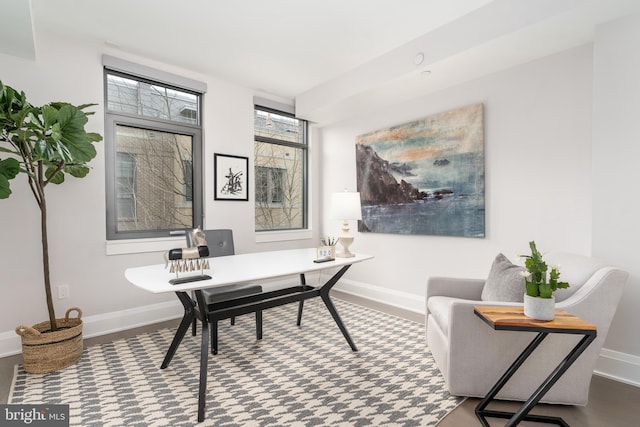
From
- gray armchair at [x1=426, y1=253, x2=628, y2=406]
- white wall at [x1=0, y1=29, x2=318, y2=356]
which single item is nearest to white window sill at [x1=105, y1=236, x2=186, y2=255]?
white wall at [x1=0, y1=29, x2=318, y2=356]

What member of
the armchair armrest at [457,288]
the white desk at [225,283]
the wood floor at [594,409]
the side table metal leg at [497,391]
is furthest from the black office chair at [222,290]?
the side table metal leg at [497,391]

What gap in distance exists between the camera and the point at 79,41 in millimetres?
2889

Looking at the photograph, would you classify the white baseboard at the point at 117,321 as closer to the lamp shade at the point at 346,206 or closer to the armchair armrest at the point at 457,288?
the lamp shade at the point at 346,206

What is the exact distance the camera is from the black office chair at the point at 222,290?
2.59 m

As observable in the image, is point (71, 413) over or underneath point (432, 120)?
underneath

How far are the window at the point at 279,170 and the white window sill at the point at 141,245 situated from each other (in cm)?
113

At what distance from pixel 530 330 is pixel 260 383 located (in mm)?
1593

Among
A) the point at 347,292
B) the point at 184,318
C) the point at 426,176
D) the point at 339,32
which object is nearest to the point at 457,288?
the point at 426,176

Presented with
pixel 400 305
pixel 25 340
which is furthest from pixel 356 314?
pixel 25 340

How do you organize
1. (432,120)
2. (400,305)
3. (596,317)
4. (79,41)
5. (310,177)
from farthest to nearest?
(310,177), (400,305), (432,120), (79,41), (596,317)

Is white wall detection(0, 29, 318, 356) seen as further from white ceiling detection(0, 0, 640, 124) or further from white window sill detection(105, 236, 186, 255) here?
white ceiling detection(0, 0, 640, 124)

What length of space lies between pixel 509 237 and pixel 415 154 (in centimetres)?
124

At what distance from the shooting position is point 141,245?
3225mm

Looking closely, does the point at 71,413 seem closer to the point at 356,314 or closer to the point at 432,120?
the point at 356,314
